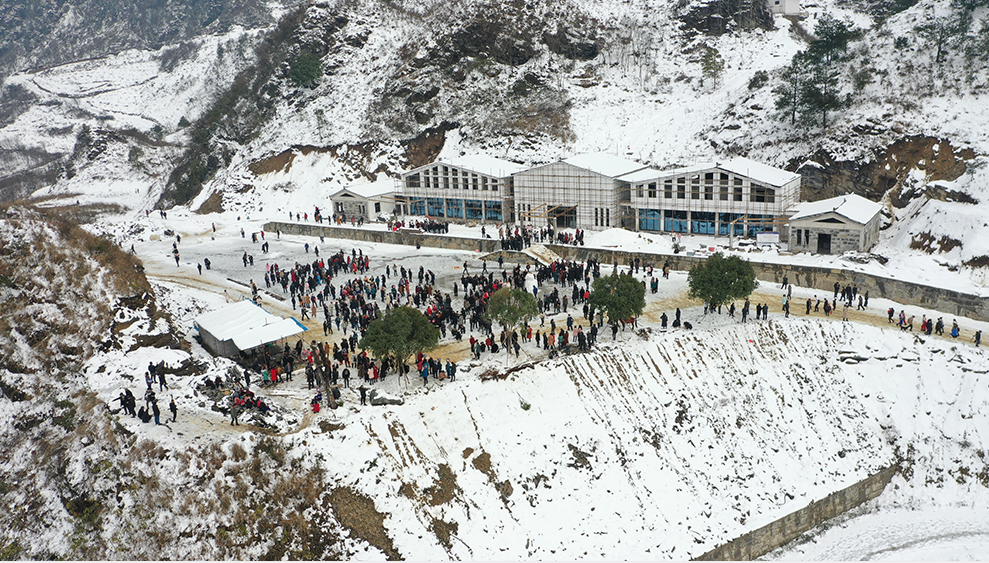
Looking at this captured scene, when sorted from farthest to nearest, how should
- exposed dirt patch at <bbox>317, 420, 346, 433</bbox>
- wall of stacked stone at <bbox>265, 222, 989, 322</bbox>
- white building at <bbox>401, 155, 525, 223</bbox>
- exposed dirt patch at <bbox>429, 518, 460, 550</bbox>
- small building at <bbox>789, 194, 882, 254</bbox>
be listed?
white building at <bbox>401, 155, 525, 223</bbox> < small building at <bbox>789, 194, 882, 254</bbox> < wall of stacked stone at <bbox>265, 222, 989, 322</bbox> < exposed dirt patch at <bbox>317, 420, 346, 433</bbox> < exposed dirt patch at <bbox>429, 518, 460, 550</bbox>

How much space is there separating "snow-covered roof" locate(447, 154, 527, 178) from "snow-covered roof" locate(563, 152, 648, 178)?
5.01m

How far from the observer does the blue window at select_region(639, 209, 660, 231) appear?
151 feet

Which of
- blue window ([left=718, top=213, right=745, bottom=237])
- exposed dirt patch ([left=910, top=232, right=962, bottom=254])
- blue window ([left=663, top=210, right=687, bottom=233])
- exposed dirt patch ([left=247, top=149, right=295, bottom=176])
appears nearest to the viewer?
exposed dirt patch ([left=910, top=232, right=962, bottom=254])

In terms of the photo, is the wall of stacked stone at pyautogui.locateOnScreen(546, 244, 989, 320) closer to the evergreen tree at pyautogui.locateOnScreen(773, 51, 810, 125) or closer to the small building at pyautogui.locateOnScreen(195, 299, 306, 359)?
the evergreen tree at pyautogui.locateOnScreen(773, 51, 810, 125)

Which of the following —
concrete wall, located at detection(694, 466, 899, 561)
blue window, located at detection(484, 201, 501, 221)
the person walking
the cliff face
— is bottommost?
concrete wall, located at detection(694, 466, 899, 561)

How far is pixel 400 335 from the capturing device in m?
22.2

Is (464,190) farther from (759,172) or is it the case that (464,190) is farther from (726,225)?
(759,172)

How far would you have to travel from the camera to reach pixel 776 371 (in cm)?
2752

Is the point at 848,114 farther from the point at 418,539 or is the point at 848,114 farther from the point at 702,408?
the point at 418,539

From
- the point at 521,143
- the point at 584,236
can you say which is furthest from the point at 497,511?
the point at 521,143

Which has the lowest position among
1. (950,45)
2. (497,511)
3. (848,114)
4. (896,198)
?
(497,511)

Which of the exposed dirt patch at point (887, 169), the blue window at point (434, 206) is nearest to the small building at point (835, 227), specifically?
the exposed dirt patch at point (887, 169)

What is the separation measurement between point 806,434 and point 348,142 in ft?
173

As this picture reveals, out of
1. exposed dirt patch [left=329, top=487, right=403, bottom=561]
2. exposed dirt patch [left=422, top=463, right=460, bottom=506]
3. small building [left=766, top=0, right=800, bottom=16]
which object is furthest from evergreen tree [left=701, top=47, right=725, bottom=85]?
exposed dirt patch [left=329, top=487, right=403, bottom=561]
